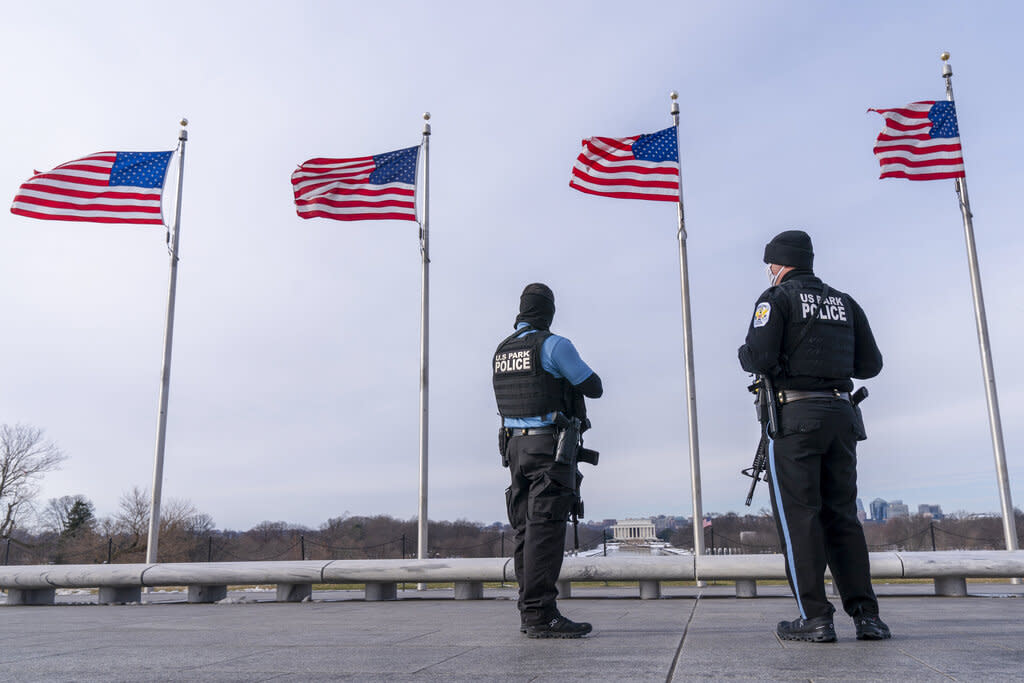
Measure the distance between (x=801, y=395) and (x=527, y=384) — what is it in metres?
1.55

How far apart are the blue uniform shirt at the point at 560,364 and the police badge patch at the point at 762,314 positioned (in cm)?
102

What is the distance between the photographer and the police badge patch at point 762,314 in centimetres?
404

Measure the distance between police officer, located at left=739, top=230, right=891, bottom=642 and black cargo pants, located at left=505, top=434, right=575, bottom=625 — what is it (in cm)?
119

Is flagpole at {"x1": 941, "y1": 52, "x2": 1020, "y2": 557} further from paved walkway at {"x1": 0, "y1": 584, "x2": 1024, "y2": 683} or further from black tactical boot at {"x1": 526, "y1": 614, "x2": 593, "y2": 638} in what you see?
black tactical boot at {"x1": 526, "y1": 614, "x2": 593, "y2": 638}

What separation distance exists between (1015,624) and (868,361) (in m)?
1.86

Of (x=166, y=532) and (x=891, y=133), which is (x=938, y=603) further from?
(x=166, y=532)

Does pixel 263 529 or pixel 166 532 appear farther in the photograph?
pixel 166 532

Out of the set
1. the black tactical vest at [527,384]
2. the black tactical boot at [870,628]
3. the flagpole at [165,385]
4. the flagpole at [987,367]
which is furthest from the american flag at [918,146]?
the flagpole at [165,385]

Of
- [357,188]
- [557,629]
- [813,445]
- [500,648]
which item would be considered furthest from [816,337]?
[357,188]

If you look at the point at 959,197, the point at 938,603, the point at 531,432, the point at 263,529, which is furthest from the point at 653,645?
the point at 263,529

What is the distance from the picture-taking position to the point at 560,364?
464 cm

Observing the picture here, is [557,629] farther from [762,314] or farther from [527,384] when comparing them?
[762,314]

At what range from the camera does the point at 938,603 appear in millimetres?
6895

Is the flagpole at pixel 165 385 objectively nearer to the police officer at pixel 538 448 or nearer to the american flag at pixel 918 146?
the police officer at pixel 538 448
